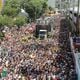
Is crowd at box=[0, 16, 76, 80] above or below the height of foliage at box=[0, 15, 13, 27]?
above

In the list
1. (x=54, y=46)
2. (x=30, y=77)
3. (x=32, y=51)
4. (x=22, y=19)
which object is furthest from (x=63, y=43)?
(x=22, y=19)

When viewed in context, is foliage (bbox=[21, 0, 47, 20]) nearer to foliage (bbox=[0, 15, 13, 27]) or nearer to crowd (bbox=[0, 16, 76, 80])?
foliage (bbox=[0, 15, 13, 27])

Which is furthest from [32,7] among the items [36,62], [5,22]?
[36,62]

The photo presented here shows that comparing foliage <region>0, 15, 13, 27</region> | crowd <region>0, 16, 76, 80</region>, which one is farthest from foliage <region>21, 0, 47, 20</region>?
crowd <region>0, 16, 76, 80</region>

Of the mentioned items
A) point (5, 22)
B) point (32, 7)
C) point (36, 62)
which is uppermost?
point (36, 62)

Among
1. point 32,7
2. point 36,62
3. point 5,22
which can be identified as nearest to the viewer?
point 36,62

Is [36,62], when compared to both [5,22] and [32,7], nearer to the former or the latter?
[5,22]

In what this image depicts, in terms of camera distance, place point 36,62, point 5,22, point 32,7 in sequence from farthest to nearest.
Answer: point 32,7 → point 5,22 → point 36,62

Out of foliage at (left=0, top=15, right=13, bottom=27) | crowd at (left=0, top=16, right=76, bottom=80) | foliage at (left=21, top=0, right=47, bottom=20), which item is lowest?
foliage at (left=21, top=0, right=47, bottom=20)

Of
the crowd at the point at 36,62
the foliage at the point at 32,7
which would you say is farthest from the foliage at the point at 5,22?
the foliage at the point at 32,7
